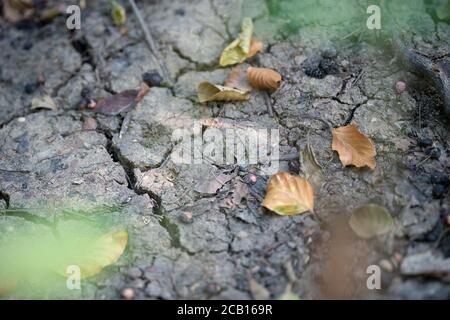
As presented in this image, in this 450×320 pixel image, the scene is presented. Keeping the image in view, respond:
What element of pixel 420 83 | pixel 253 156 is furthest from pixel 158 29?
pixel 420 83

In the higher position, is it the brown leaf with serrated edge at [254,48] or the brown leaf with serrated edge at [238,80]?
the brown leaf with serrated edge at [254,48]

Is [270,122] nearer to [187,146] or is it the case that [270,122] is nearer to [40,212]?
[187,146]

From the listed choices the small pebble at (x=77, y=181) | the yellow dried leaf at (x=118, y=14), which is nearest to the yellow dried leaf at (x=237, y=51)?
the yellow dried leaf at (x=118, y=14)

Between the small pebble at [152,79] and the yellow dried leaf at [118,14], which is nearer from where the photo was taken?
the small pebble at [152,79]

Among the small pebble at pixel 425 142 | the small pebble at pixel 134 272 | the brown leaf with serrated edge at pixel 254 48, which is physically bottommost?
the small pebble at pixel 134 272

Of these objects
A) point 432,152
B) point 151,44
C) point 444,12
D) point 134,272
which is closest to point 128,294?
point 134,272

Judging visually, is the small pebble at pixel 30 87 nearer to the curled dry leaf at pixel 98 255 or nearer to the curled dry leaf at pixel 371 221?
the curled dry leaf at pixel 98 255

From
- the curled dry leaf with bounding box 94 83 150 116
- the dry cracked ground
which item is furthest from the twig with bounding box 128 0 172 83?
the curled dry leaf with bounding box 94 83 150 116
